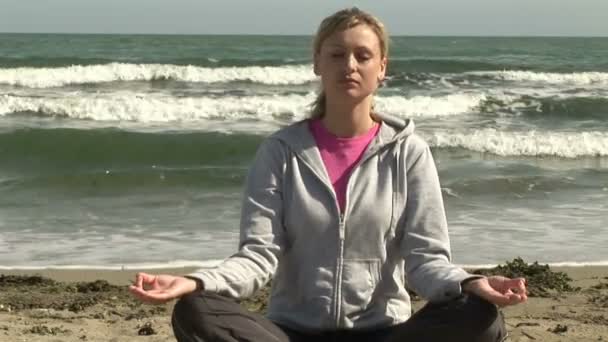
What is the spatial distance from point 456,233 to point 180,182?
351 centimetres

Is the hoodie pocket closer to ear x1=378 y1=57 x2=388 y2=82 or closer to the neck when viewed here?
the neck

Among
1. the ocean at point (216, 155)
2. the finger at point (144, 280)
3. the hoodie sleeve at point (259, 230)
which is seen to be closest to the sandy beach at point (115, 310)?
the ocean at point (216, 155)

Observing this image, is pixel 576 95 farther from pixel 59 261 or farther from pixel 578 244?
pixel 59 261

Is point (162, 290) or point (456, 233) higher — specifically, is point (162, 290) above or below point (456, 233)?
above

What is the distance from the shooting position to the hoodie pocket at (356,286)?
10.0 feet

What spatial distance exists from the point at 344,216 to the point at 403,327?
37 cm

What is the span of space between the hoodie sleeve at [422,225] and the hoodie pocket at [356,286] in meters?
0.13

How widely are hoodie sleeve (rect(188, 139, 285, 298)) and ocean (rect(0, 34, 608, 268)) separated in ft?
2.17

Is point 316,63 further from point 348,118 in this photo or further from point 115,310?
point 115,310

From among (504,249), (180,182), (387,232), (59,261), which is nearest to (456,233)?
(504,249)

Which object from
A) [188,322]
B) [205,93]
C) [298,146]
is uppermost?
[298,146]

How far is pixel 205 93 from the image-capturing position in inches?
774

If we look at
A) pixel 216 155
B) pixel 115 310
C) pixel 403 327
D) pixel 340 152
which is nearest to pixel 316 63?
pixel 340 152

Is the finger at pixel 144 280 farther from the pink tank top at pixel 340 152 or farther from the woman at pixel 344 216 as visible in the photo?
the pink tank top at pixel 340 152
